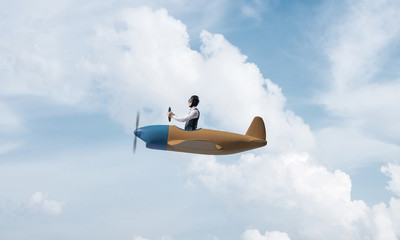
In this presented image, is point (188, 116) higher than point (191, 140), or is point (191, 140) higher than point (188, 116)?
point (188, 116)

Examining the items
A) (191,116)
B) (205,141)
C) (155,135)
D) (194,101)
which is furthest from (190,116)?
(155,135)

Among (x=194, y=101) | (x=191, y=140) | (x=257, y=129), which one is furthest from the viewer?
(x=257, y=129)

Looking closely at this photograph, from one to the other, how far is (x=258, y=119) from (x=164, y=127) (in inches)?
151

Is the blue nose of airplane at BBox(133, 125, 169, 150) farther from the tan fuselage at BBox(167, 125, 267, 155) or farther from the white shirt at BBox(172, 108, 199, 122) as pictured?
the white shirt at BBox(172, 108, 199, 122)

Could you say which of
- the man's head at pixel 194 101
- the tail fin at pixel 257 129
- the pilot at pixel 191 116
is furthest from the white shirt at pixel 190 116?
the tail fin at pixel 257 129

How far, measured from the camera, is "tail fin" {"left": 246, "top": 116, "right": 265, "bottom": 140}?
720 inches

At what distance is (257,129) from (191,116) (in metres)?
2.79

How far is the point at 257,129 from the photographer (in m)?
18.3

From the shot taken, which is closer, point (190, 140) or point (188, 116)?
point (190, 140)

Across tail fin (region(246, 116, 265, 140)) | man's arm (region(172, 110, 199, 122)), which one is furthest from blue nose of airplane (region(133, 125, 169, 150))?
tail fin (region(246, 116, 265, 140))

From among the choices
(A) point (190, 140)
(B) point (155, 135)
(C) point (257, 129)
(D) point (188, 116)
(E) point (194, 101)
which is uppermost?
(E) point (194, 101)

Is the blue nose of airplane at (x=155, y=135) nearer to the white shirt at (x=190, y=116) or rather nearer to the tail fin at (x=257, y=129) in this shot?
the white shirt at (x=190, y=116)

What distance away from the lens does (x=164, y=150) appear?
1762cm

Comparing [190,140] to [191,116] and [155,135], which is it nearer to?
[191,116]
